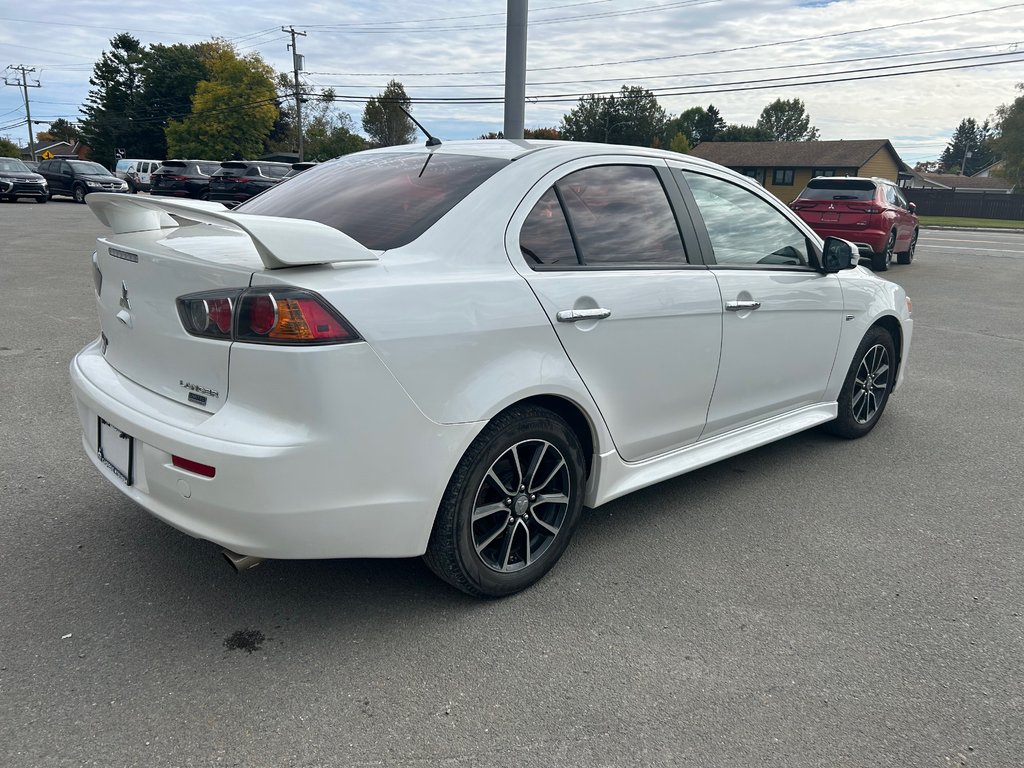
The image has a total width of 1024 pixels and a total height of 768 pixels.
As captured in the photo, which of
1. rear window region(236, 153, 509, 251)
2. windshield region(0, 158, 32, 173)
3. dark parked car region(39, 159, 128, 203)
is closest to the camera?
rear window region(236, 153, 509, 251)

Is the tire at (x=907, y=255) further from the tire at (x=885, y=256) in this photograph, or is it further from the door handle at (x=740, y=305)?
the door handle at (x=740, y=305)

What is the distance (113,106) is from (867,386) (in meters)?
74.4

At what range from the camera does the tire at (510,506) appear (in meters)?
2.61

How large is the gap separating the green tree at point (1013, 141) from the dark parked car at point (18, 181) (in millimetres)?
66150

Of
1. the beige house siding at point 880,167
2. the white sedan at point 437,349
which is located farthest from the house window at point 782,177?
the white sedan at point 437,349

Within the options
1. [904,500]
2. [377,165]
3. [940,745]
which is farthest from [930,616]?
[377,165]

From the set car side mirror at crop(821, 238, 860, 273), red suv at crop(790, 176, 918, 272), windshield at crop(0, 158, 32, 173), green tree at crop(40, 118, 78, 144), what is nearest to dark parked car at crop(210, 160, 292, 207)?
windshield at crop(0, 158, 32, 173)

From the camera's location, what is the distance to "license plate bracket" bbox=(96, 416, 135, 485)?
257 cm

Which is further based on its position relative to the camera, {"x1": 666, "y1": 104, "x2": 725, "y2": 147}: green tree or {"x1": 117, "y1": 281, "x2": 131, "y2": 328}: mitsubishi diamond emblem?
{"x1": 666, "y1": 104, "x2": 725, "y2": 147}: green tree

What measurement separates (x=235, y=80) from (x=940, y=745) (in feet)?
205

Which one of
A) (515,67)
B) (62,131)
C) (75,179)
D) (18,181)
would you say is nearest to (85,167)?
(75,179)

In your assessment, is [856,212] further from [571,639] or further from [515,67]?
[571,639]

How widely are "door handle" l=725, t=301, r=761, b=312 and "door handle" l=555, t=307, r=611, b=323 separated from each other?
806mm

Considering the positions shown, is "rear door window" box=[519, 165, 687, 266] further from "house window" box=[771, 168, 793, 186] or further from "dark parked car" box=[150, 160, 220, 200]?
"house window" box=[771, 168, 793, 186]
